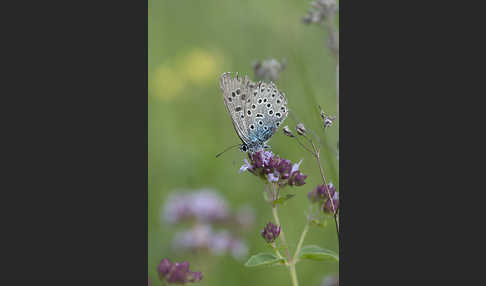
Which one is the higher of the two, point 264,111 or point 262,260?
point 264,111

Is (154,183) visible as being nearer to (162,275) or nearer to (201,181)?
(201,181)

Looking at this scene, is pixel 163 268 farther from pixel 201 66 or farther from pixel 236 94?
pixel 201 66

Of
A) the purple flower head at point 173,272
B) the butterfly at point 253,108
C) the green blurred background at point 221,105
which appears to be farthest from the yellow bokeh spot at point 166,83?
the purple flower head at point 173,272

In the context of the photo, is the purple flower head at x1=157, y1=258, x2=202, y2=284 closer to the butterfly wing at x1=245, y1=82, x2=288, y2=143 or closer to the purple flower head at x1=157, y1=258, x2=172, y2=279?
the purple flower head at x1=157, y1=258, x2=172, y2=279

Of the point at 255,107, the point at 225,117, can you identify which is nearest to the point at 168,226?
the point at 225,117

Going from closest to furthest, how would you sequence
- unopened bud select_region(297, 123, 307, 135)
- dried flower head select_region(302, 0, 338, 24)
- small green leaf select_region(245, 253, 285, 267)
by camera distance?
small green leaf select_region(245, 253, 285, 267) < unopened bud select_region(297, 123, 307, 135) < dried flower head select_region(302, 0, 338, 24)

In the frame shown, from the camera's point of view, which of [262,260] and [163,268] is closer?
[262,260]

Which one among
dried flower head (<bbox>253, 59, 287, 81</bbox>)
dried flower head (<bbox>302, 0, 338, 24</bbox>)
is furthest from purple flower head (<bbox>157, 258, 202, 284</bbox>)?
dried flower head (<bbox>302, 0, 338, 24</bbox>)

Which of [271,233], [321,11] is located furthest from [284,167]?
[321,11]
